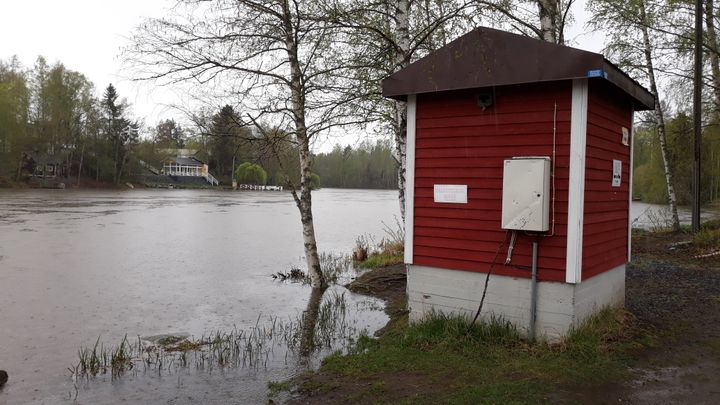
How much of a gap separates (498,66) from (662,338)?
11.0 feet

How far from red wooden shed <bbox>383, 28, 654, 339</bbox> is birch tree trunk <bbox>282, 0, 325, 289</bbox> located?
372 centimetres

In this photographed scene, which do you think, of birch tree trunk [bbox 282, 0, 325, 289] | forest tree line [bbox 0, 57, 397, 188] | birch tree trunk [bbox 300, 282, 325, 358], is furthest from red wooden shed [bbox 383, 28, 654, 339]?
forest tree line [bbox 0, 57, 397, 188]

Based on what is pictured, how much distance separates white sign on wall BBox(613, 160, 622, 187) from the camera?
601 centimetres

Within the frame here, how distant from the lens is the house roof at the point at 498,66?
15.9ft

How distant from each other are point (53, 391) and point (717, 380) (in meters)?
6.36

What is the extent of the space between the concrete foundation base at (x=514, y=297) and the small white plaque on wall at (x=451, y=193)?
2.52ft

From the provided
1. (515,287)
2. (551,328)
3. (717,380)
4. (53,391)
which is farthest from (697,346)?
(53,391)

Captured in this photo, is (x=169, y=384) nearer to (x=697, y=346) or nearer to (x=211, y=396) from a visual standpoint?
(x=211, y=396)

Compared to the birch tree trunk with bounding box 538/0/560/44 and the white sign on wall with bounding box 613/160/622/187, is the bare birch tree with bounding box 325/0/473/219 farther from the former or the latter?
the white sign on wall with bounding box 613/160/622/187

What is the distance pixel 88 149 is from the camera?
214 feet

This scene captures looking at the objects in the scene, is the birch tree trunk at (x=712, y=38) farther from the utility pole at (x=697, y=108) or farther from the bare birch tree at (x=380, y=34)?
the bare birch tree at (x=380, y=34)

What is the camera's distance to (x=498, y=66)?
5.29 metres

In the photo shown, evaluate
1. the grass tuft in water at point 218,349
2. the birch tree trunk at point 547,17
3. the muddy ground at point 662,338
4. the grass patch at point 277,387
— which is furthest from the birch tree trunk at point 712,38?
the grass patch at point 277,387

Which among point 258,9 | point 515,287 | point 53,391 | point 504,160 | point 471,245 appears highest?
point 258,9
